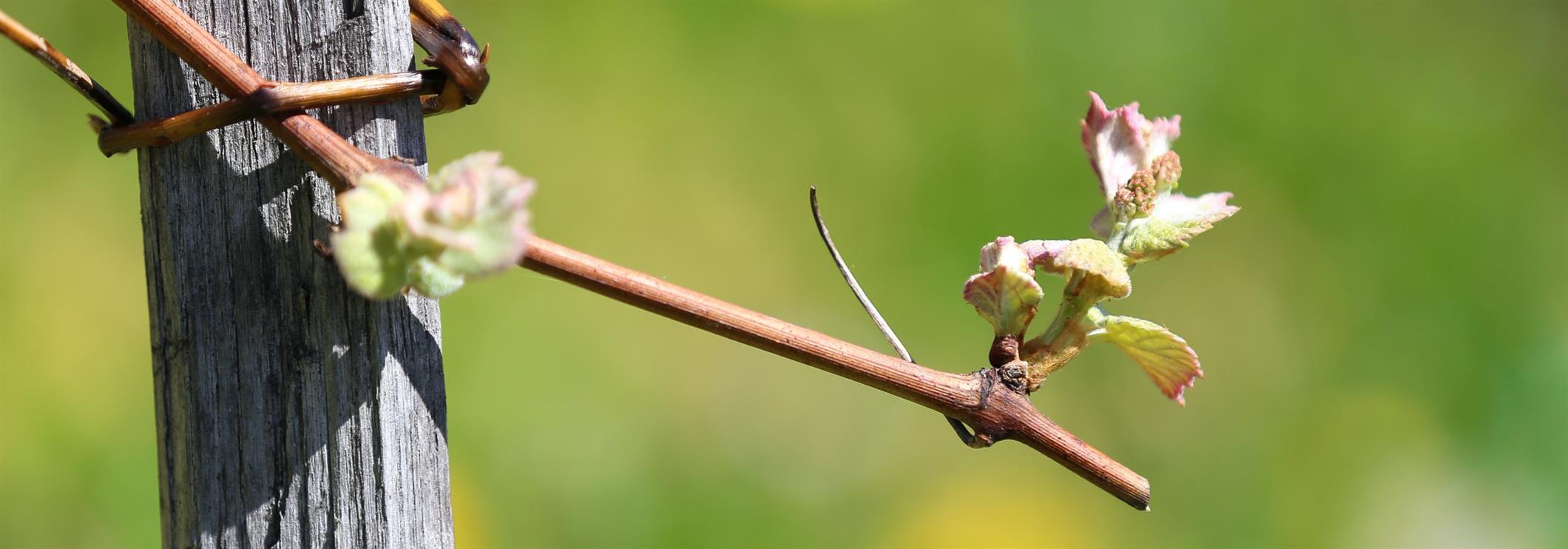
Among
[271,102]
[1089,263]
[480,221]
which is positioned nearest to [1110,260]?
[1089,263]

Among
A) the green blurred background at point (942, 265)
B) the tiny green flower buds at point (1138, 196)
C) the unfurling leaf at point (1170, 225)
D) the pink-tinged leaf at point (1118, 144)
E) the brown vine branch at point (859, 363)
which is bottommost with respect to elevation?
the brown vine branch at point (859, 363)

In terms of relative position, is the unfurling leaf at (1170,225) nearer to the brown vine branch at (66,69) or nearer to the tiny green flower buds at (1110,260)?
the tiny green flower buds at (1110,260)

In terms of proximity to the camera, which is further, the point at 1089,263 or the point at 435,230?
the point at 1089,263

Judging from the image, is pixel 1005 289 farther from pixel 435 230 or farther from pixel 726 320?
pixel 435 230

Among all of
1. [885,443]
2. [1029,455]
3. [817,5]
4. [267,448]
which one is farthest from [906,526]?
[267,448]

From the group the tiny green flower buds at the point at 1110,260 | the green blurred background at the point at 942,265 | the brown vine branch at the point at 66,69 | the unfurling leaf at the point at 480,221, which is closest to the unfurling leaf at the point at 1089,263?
the tiny green flower buds at the point at 1110,260

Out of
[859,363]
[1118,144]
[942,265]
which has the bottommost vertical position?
[859,363]
